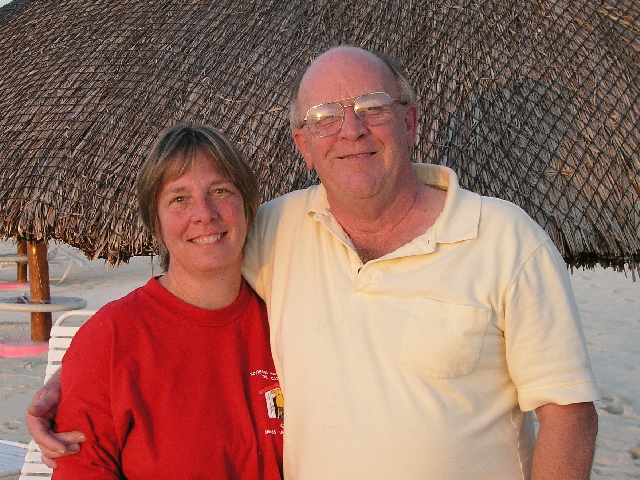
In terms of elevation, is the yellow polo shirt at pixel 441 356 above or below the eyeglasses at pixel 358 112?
below

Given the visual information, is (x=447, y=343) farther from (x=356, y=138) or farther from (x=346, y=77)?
(x=346, y=77)

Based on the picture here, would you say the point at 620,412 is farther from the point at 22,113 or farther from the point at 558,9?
the point at 22,113

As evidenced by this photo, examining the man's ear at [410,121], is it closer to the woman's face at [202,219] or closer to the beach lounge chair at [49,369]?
the woman's face at [202,219]

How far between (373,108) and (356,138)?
0.11 metres

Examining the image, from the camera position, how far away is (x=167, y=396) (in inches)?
74.3

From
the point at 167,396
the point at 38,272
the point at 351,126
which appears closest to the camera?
the point at 167,396

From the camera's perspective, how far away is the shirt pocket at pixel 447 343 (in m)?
1.76

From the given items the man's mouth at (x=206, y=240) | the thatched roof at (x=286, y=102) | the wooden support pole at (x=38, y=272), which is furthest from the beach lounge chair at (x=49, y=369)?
the wooden support pole at (x=38, y=272)

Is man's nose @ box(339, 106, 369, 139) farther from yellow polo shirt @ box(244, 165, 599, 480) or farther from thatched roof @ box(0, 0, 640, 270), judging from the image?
thatched roof @ box(0, 0, 640, 270)

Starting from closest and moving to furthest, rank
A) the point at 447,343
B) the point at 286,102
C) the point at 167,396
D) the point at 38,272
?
1. the point at 447,343
2. the point at 167,396
3. the point at 286,102
4. the point at 38,272

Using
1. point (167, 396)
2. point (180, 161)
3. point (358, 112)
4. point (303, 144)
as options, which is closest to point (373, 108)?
point (358, 112)

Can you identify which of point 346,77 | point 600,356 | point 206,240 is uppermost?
point 346,77

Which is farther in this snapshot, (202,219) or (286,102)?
(286,102)

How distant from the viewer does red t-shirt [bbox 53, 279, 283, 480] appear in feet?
6.00
